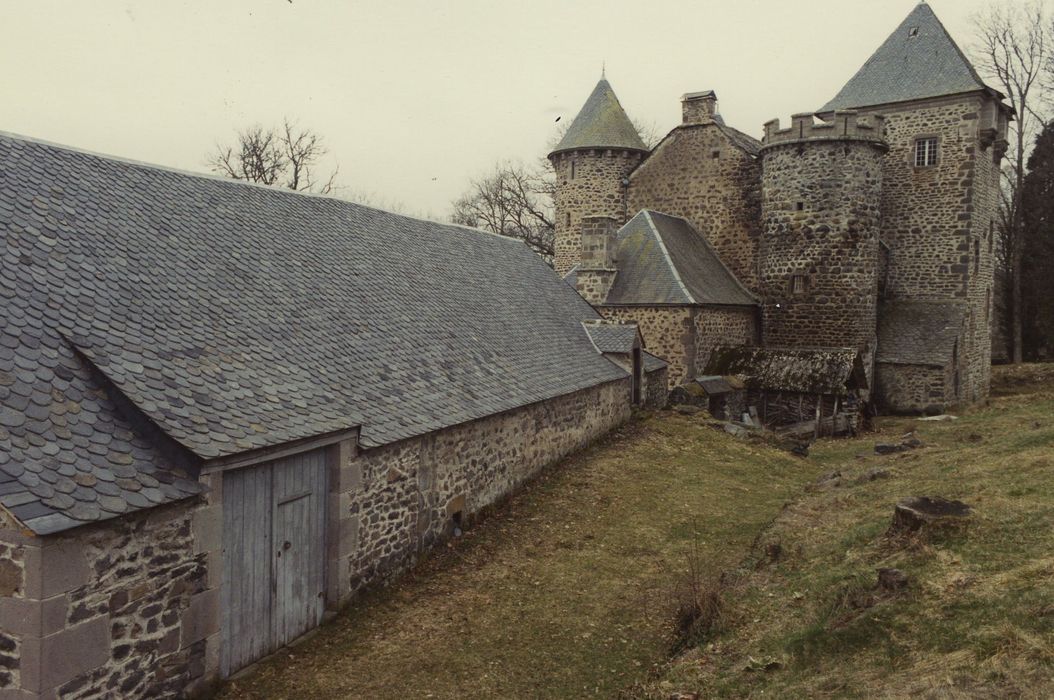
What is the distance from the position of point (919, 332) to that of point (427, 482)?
21.4 m

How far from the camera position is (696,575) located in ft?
26.7

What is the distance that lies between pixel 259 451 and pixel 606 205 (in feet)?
73.7

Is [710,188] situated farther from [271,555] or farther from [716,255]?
[271,555]

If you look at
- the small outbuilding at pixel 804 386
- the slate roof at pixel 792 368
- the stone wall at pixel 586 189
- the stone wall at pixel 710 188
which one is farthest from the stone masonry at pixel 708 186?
the small outbuilding at pixel 804 386

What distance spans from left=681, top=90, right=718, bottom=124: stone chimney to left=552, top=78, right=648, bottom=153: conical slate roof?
88.0 inches

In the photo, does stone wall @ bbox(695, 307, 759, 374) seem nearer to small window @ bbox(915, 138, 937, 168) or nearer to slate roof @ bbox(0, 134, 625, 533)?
small window @ bbox(915, 138, 937, 168)

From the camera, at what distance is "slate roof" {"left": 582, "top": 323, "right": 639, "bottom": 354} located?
18.1 meters

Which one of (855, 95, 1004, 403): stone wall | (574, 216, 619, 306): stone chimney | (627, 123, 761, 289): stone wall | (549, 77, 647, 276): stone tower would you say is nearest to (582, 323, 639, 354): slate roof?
(574, 216, 619, 306): stone chimney

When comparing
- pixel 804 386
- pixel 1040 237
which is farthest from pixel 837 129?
pixel 1040 237

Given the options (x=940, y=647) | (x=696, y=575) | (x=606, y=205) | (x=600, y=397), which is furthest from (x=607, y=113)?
(x=940, y=647)

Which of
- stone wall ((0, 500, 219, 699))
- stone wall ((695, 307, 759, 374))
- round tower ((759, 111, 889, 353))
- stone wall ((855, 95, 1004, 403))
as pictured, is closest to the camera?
stone wall ((0, 500, 219, 699))

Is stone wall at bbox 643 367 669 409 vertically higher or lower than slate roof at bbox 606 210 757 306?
lower

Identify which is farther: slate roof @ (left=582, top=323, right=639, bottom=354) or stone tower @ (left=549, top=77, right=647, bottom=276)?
stone tower @ (left=549, top=77, right=647, bottom=276)

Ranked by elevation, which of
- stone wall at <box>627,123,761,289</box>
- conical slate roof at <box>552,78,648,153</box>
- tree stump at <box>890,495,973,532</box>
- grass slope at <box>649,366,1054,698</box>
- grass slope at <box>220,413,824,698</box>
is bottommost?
grass slope at <box>220,413,824,698</box>
